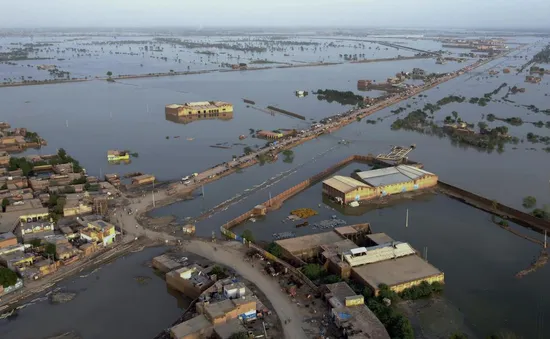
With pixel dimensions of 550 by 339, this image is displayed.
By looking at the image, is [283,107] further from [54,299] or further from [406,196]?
[54,299]

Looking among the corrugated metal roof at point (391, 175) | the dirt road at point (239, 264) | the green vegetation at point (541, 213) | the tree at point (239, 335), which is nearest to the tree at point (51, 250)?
the dirt road at point (239, 264)

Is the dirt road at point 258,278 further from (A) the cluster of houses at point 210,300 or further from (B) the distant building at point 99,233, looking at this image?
(B) the distant building at point 99,233

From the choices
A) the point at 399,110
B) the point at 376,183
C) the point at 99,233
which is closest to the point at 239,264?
the point at 99,233

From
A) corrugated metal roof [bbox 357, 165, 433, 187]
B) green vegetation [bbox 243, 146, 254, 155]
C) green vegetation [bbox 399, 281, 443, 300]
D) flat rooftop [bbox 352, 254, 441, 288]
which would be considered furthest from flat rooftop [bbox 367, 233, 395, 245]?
green vegetation [bbox 243, 146, 254, 155]

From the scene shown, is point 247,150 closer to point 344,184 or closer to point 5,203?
point 344,184

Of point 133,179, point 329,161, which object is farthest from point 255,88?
point 133,179

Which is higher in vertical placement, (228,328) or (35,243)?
(35,243)

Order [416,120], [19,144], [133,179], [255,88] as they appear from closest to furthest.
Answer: [133,179] < [19,144] < [416,120] < [255,88]
